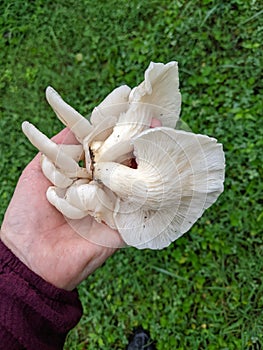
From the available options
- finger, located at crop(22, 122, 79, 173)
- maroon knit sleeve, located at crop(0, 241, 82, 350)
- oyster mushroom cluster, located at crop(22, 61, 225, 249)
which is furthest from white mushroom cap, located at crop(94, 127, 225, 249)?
maroon knit sleeve, located at crop(0, 241, 82, 350)

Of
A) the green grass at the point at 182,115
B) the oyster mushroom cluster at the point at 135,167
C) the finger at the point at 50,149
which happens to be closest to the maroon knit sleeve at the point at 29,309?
the oyster mushroom cluster at the point at 135,167

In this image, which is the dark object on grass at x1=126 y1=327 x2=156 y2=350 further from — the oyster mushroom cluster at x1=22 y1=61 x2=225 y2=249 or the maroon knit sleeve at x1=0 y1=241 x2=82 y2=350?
the oyster mushroom cluster at x1=22 y1=61 x2=225 y2=249

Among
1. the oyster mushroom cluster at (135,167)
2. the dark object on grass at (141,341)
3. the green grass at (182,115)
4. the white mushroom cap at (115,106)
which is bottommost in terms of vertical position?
the dark object on grass at (141,341)

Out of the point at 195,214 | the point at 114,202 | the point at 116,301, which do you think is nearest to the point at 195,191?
the point at 195,214

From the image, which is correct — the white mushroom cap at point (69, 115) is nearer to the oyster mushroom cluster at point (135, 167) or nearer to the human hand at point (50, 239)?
the oyster mushroom cluster at point (135, 167)

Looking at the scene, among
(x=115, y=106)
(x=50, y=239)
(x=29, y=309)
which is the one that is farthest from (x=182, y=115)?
(x=29, y=309)

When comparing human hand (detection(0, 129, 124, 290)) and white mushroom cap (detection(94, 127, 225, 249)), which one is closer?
white mushroom cap (detection(94, 127, 225, 249))
